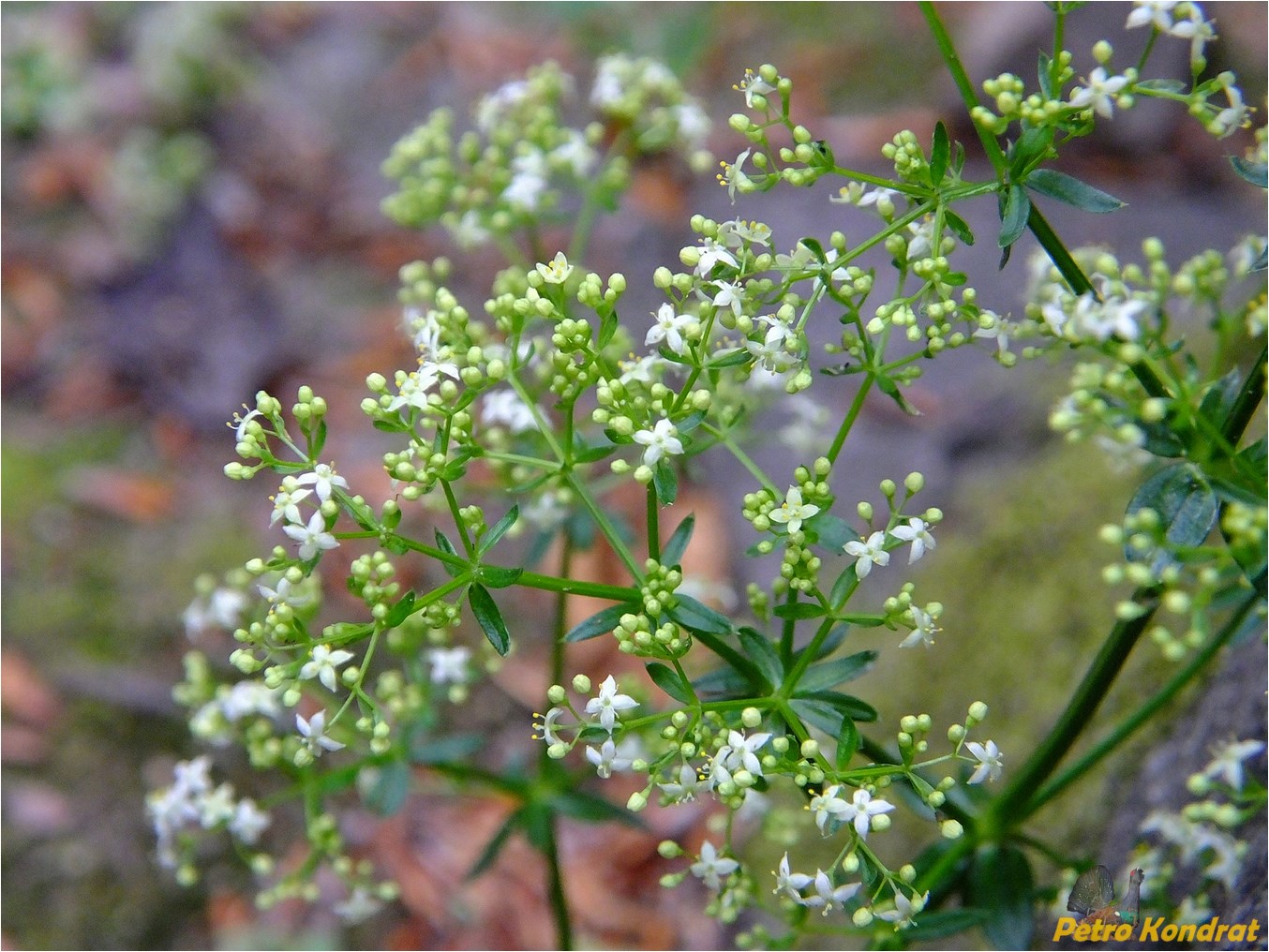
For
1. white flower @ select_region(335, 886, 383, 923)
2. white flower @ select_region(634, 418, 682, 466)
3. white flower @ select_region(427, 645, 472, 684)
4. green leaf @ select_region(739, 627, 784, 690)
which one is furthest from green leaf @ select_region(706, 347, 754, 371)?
white flower @ select_region(335, 886, 383, 923)

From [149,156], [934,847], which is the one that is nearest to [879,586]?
[934,847]

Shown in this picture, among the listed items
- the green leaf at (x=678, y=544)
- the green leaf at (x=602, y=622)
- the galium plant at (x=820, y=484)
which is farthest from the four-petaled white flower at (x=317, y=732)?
the green leaf at (x=678, y=544)

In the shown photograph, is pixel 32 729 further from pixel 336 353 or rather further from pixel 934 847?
pixel 934 847

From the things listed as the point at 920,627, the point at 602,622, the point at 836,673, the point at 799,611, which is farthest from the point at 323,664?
the point at 920,627

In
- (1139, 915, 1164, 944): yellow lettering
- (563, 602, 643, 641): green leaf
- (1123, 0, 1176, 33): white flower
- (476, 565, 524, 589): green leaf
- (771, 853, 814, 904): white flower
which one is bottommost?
(1139, 915, 1164, 944): yellow lettering

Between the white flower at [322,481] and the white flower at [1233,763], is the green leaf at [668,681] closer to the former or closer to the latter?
the white flower at [322,481]

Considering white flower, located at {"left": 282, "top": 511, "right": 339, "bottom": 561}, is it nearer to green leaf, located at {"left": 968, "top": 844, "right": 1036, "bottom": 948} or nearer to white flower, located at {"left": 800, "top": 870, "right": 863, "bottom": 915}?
white flower, located at {"left": 800, "top": 870, "right": 863, "bottom": 915}
